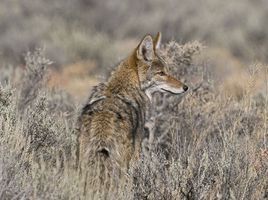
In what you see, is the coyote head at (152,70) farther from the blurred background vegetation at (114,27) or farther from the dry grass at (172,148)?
the blurred background vegetation at (114,27)

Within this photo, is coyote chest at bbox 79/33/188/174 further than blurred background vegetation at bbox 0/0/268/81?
No

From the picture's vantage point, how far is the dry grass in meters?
5.47

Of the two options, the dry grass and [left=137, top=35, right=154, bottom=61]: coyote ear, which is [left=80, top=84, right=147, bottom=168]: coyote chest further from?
[left=137, top=35, right=154, bottom=61]: coyote ear

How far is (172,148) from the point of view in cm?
773

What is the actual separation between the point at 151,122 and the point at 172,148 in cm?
105

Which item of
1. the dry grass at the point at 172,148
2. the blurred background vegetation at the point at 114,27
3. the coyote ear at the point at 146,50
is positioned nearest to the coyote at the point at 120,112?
the coyote ear at the point at 146,50

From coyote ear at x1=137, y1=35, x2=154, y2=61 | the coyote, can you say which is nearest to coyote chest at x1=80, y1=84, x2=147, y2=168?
the coyote

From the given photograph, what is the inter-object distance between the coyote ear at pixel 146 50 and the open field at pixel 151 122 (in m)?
0.48

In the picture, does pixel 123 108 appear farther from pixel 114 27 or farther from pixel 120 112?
pixel 114 27

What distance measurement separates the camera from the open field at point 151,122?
5828 mm

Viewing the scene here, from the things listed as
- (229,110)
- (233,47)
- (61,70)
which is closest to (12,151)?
(229,110)

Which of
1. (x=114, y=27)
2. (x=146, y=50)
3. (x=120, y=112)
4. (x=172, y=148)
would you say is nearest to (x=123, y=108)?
(x=120, y=112)

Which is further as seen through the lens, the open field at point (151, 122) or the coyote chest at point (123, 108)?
the coyote chest at point (123, 108)

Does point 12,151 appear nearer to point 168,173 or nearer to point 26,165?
point 26,165
